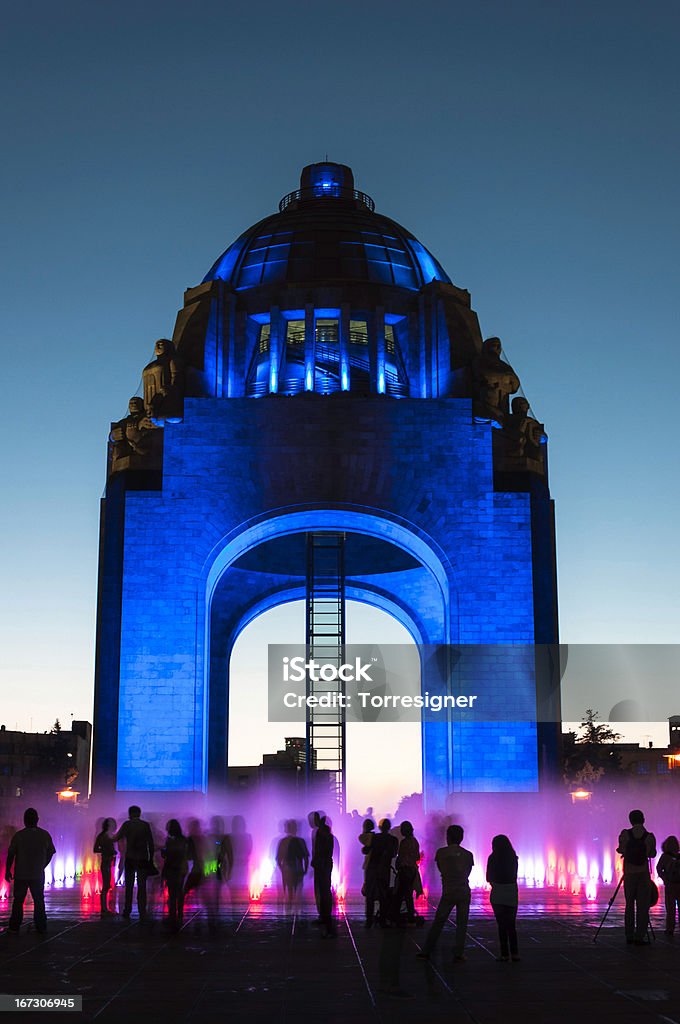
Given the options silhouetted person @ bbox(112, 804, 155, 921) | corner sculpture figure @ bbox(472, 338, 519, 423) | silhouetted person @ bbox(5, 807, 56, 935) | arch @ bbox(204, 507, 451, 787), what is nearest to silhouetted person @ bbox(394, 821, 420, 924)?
silhouetted person @ bbox(112, 804, 155, 921)

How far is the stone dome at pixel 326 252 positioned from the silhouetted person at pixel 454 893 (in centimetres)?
2708

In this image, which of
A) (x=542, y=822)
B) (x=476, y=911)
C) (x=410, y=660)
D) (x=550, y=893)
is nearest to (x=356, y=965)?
(x=476, y=911)

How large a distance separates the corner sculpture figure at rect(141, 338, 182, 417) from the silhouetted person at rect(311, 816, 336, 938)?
757 inches

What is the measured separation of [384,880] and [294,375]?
27.6 metres

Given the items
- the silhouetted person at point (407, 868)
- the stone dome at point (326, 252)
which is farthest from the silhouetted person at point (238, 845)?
the stone dome at point (326, 252)

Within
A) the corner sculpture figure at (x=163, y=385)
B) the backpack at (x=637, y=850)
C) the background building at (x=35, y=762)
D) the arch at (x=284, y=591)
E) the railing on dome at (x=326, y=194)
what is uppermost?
the railing on dome at (x=326, y=194)

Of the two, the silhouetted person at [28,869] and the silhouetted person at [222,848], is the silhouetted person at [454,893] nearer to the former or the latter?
the silhouetted person at [28,869]

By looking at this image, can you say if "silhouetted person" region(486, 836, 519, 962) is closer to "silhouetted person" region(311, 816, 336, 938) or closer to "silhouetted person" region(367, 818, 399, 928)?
"silhouetted person" region(311, 816, 336, 938)

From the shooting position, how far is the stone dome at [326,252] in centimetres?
3912

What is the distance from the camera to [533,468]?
3378 cm

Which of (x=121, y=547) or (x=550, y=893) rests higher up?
(x=121, y=547)

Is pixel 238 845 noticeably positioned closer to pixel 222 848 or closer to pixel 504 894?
pixel 222 848

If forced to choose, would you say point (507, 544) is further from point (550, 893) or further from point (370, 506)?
point (550, 893)

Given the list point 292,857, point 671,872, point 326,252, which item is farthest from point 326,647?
point 671,872
